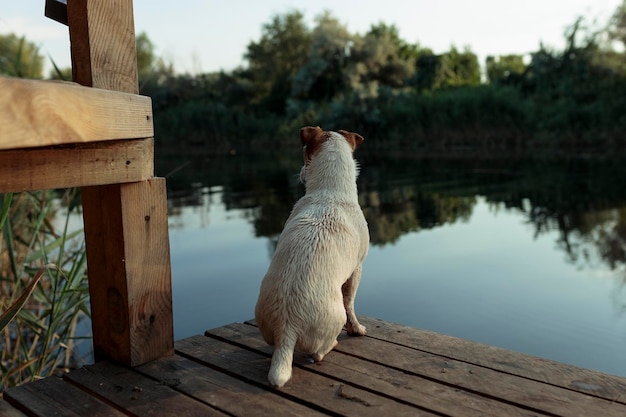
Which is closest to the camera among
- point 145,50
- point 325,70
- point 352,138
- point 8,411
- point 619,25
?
point 8,411

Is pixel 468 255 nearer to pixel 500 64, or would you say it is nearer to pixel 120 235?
pixel 120 235

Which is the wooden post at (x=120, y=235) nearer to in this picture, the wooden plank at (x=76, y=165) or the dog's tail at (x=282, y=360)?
the wooden plank at (x=76, y=165)

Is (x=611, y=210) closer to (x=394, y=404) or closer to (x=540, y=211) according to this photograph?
(x=540, y=211)

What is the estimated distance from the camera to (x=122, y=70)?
262 cm

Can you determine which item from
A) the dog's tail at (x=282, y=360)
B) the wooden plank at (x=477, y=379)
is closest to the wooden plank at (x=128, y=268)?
the wooden plank at (x=477, y=379)

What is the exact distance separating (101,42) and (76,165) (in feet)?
2.09

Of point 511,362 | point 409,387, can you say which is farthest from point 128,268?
point 511,362

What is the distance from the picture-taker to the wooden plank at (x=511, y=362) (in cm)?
248

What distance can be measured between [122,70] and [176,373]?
1513 mm

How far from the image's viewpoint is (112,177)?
97.2 inches

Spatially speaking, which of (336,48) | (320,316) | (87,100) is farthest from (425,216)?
(336,48)

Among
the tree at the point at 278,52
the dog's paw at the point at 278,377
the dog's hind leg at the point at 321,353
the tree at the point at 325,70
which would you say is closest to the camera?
the dog's paw at the point at 278,377

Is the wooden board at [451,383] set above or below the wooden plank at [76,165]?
below

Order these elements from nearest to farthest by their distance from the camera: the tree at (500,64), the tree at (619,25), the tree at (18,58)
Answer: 1. the tree at (18,58)
2. the tree at (619,25)
3. the tree at (500,64)
